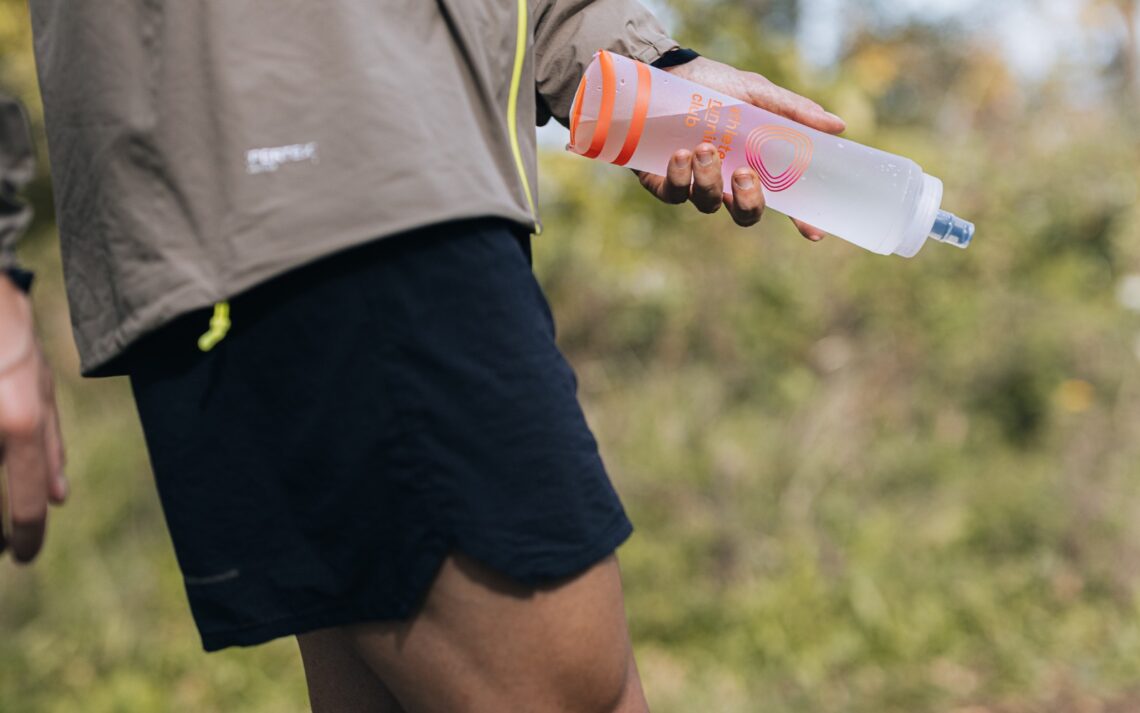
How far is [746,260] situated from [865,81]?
5.48ft

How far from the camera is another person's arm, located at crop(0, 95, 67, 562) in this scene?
115 cm

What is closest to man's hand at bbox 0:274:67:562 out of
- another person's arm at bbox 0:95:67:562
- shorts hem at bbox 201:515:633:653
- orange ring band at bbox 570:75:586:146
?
another person's arm at bbox 0:95:67:562

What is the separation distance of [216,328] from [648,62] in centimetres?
73

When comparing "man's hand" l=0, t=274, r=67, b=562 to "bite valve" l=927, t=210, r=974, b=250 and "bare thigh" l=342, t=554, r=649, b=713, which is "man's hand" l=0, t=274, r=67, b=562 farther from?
"bite valve" l=927, t=210, r=974, b=250

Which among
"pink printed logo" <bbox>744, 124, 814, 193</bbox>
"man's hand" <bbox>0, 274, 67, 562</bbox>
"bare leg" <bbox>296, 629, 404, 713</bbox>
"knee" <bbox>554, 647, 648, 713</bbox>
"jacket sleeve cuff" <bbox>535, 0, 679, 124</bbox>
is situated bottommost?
"bare leg" <bbox>296, 629, 404, 713</bbox>

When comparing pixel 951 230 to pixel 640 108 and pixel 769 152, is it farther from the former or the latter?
pixel 640 108

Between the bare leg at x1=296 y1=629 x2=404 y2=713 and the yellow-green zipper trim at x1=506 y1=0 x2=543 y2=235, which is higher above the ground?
the yellow-green zipper trim at x1=506 y1=0 x2=543 y2=235

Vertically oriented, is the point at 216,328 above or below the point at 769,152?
below

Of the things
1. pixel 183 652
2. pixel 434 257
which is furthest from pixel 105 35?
pixel 183 652

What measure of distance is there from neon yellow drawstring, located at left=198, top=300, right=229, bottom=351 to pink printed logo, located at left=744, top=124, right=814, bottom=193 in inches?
31.7

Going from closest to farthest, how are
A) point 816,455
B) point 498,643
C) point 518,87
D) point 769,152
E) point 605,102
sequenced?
point 498,643 < point 518,87 < point 605,102 < point 769,152 < point 816,455

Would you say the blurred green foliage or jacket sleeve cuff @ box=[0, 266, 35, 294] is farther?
the blurred green foliage

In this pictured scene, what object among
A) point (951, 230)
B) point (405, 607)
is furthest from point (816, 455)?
point (405, 607)

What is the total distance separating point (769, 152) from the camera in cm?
171
